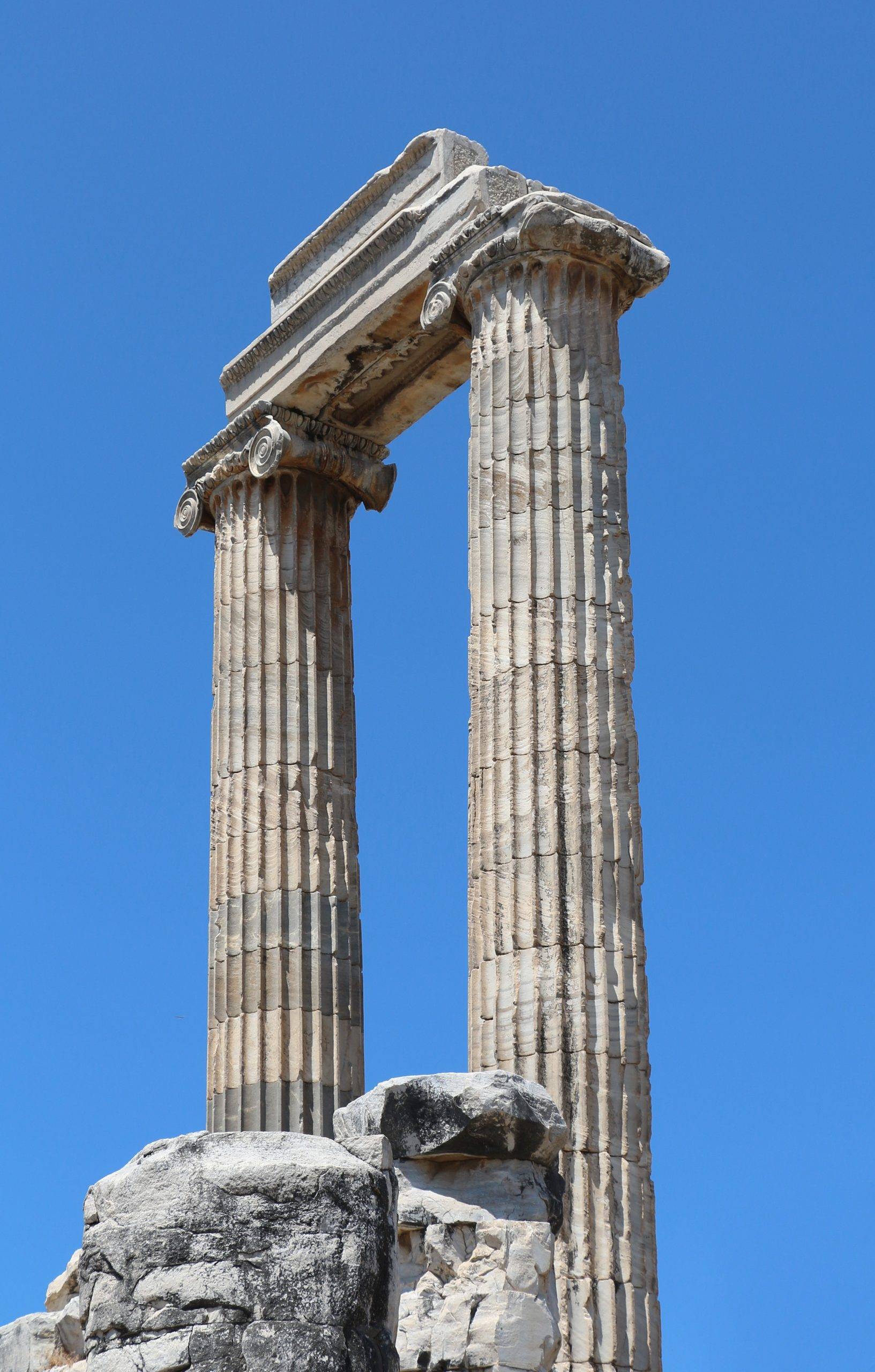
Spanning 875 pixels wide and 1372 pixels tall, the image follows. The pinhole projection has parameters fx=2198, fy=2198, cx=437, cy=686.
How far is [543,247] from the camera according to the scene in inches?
715

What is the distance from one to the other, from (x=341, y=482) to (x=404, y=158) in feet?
11.4

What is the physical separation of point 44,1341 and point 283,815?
43.6 ft

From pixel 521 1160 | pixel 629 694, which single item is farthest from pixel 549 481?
pixel 521 1160

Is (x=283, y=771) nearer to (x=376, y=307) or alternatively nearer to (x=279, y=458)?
(x=279, y=458)

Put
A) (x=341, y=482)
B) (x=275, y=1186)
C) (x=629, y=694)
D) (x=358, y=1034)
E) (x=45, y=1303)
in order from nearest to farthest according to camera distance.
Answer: (x=275, y=1186)
(x=45, y=1303)
(x=629, y=694)
(x=358, y=1034)
(x=341, y=482)

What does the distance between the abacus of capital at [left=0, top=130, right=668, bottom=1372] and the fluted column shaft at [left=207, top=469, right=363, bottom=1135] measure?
0.10 ft

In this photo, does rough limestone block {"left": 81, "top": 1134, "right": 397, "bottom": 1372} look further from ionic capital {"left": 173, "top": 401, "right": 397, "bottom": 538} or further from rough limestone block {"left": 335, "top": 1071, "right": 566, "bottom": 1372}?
ionic capital {"left": 173, "top": 401, "right": 397, "bottom": 538}

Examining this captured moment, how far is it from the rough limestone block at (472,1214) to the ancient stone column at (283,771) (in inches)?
431

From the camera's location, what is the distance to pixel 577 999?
15.7 m

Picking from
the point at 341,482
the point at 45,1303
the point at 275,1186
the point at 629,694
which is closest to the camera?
the point at 275,1186

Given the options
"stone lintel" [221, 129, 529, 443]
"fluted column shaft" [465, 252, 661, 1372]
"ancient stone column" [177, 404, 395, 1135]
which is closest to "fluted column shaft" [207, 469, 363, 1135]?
"ancient stone column" [177, 404, 395, 1135]

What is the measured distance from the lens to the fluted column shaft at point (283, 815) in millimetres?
20109

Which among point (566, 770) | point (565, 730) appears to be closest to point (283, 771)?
point (565, 730)

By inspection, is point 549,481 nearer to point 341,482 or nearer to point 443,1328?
point 341,482
